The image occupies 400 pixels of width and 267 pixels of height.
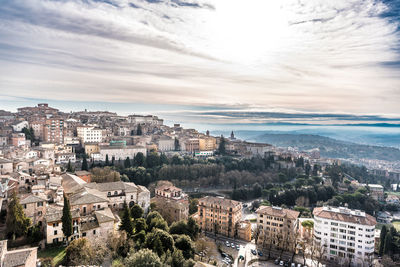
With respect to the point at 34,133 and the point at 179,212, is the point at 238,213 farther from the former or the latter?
the point at 34,133

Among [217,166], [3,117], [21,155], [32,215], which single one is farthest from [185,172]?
[3,117]

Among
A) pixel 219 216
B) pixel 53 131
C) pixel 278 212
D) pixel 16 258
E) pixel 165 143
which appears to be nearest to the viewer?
pixel 16 258

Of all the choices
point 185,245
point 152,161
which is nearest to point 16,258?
point 185,245

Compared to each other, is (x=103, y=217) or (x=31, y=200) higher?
(x=31, y=200)

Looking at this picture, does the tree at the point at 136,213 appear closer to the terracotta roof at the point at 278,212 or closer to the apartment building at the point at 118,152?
the terracotta roof at the point at 278,212

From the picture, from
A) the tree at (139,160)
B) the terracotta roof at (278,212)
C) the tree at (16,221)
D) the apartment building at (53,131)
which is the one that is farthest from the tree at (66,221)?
the apartment building at (53,131)

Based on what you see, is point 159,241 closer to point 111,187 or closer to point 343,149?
point 111,187
